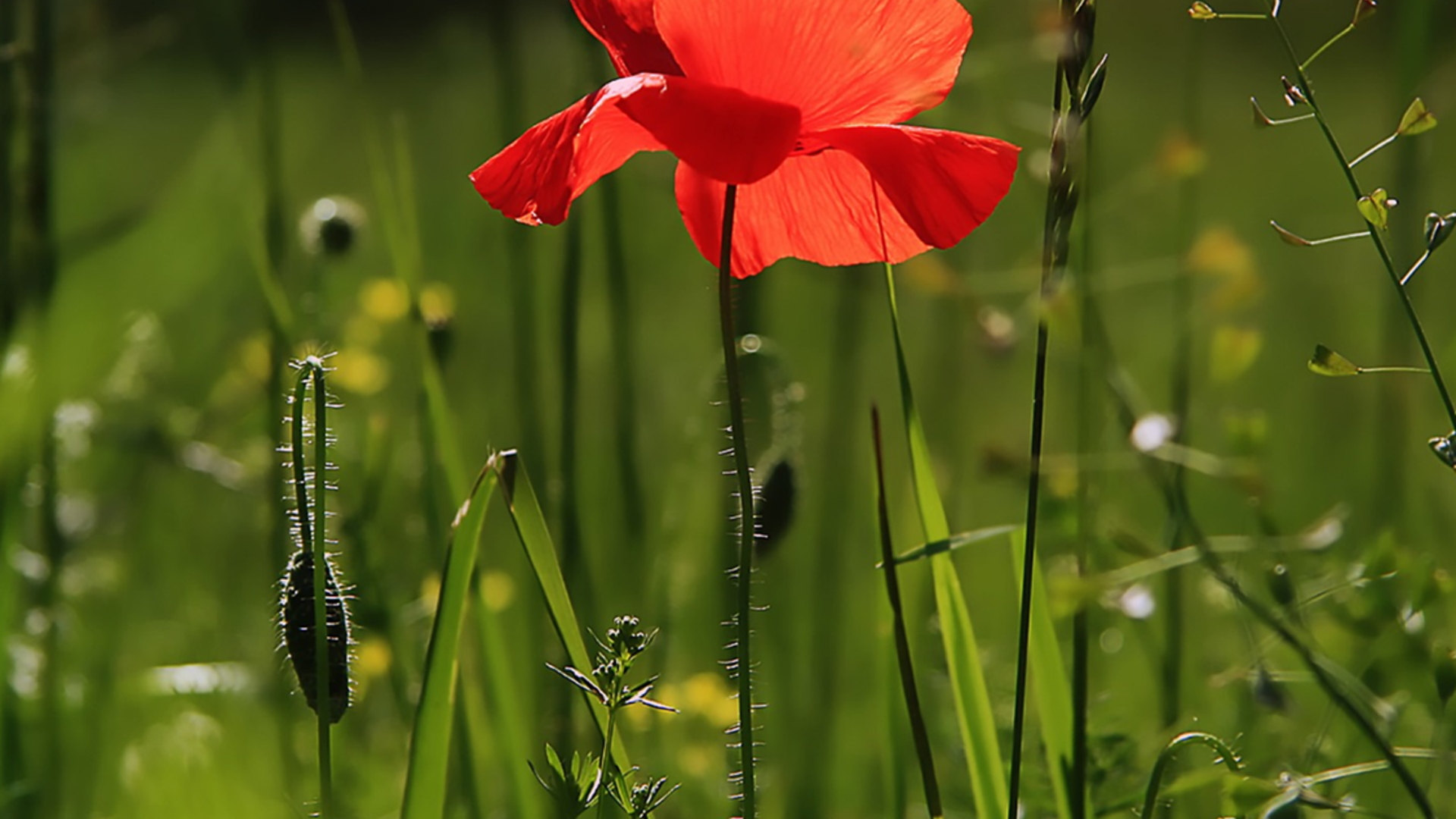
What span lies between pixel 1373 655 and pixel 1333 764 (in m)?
0.13

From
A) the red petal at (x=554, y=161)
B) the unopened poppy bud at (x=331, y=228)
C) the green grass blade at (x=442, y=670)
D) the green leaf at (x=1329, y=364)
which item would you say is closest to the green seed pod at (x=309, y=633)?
the green grass blade at (x=442, y=670)

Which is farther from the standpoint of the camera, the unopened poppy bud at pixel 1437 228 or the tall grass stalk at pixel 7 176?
the tall grass stalk at pixel 7 176

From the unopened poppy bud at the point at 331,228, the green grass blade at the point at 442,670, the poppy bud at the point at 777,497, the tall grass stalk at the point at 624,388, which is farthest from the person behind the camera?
the unopened poppy bud at the point at 331,228

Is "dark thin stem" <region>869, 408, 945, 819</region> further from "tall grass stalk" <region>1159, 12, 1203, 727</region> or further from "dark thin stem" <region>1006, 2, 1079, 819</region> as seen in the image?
"tall grass stalk" <region>1159, 12, 1203, 727</region>

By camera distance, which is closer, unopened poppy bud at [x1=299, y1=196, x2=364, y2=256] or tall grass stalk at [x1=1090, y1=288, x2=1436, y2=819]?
tall grass stalk at [x1=1090, y1=288, x2=1436, y2=819]

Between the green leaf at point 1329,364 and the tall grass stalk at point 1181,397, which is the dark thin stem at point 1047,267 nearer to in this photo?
the green leaf at point 1329,364

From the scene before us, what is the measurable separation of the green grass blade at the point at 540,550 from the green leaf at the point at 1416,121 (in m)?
0.34

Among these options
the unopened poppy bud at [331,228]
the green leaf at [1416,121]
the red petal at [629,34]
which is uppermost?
the unopened poppy bud at [331,228]

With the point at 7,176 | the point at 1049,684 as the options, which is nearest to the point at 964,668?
the point at 1049,684

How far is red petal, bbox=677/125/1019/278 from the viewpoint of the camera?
0.57 metres

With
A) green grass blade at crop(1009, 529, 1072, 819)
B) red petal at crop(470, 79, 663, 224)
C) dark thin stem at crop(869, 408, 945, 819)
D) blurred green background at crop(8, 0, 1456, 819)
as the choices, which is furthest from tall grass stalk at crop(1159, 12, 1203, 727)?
red petal at crop(470, 79, 663, 224)

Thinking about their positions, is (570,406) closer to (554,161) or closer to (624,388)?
(624,388)

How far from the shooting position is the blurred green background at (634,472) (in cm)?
92

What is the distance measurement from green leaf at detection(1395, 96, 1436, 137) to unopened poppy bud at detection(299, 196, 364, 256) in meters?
0.81
